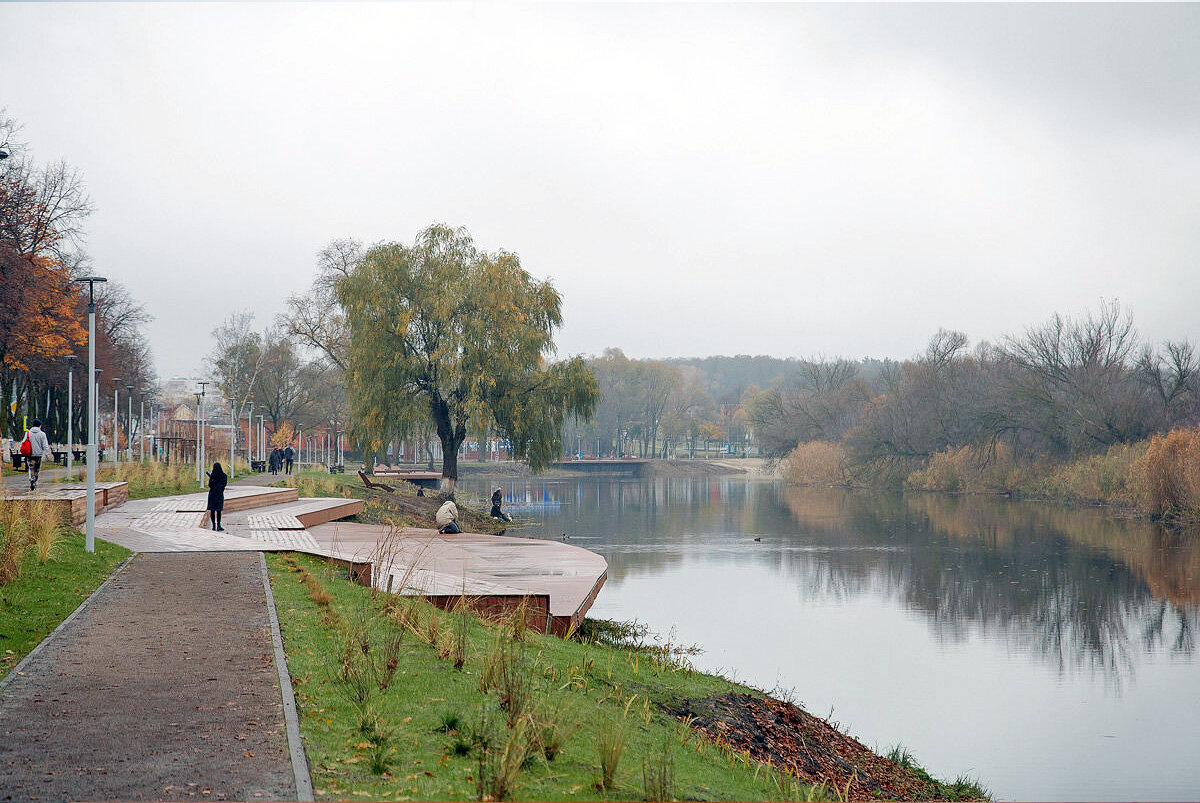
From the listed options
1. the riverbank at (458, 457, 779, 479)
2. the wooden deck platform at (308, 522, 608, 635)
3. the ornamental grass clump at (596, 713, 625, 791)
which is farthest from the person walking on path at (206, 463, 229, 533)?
the riverbank at (458, 457, 779, 479)

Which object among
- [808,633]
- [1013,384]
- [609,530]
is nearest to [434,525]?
[609,530]

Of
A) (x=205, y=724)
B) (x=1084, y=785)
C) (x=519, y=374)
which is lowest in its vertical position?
(x=1084, y=785)

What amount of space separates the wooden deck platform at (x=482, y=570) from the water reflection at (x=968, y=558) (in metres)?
2.82

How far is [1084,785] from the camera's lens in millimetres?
10398

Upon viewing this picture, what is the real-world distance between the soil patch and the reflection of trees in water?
6.31 meters

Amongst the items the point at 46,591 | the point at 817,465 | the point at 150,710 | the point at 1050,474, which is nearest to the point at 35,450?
the point at 46,591

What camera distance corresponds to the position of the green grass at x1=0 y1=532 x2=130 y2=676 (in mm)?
9711

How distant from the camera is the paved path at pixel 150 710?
550 centimetres

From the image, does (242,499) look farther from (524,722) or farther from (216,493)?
A: (524,722)

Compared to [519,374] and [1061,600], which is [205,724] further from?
[519,374]

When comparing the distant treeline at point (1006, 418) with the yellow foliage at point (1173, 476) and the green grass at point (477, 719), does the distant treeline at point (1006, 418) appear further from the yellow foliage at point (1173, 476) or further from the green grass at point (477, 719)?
the green grass at point (477, 719)

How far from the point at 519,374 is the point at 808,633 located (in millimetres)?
20887

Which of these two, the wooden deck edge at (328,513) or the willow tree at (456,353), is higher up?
the willow tree at (456,353)

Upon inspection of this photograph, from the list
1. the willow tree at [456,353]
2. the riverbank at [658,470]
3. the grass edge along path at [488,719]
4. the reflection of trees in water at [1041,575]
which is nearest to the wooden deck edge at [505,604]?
the grass edge along path at [488,719]
